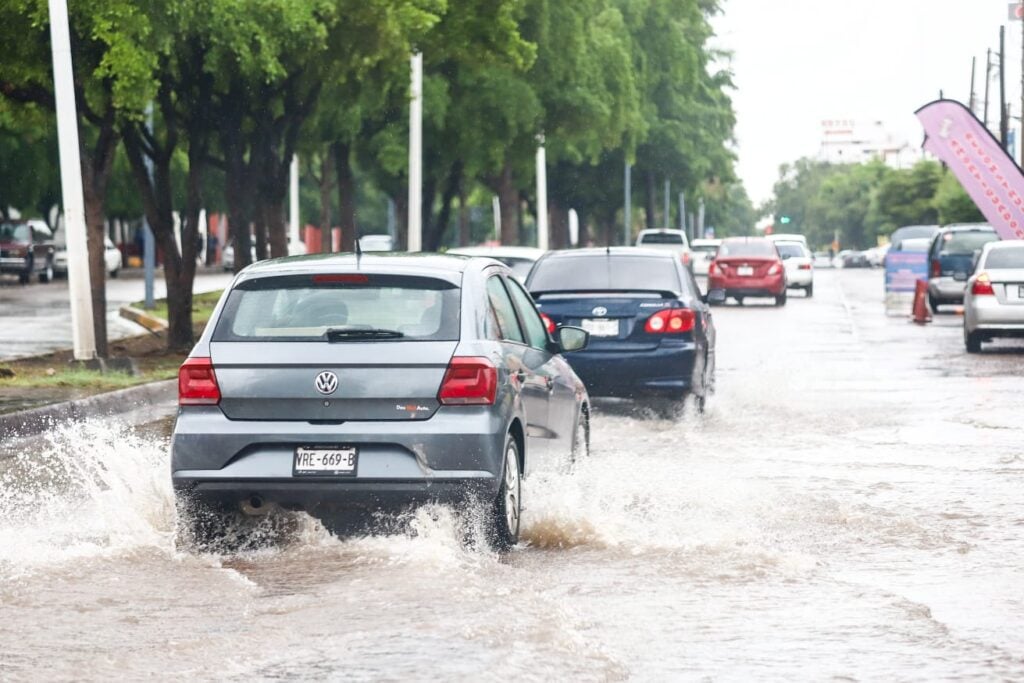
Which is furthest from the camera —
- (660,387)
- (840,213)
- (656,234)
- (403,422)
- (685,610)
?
(840,213)

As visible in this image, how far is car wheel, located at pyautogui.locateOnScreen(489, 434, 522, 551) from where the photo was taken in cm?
876

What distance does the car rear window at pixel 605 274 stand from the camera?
54.7ft

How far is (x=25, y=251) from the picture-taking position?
52.6 m

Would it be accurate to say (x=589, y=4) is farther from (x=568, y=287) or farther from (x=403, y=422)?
(x=403, y=422)

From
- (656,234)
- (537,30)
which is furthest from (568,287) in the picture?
(656,234)

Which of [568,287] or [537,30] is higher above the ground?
[537,30]

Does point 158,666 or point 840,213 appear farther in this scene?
point 840,213

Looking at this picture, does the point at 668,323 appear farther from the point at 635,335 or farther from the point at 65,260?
the point at 65,260

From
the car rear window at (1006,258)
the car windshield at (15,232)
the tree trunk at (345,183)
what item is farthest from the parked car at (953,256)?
the car windshield at (15,232)

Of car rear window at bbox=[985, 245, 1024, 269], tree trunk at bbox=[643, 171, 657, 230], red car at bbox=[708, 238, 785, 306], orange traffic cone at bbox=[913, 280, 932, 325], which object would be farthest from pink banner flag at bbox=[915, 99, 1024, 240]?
tree trunk at bbox=[643, 171, 657, 230]

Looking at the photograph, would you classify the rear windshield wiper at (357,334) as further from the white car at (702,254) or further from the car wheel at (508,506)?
the white car at (702,254)

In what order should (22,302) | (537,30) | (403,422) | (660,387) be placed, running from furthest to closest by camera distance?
(22,302)
(537,30)
(660,387)
(403,422)

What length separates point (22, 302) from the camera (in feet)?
131

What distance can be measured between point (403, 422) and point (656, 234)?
5308 centimetres
